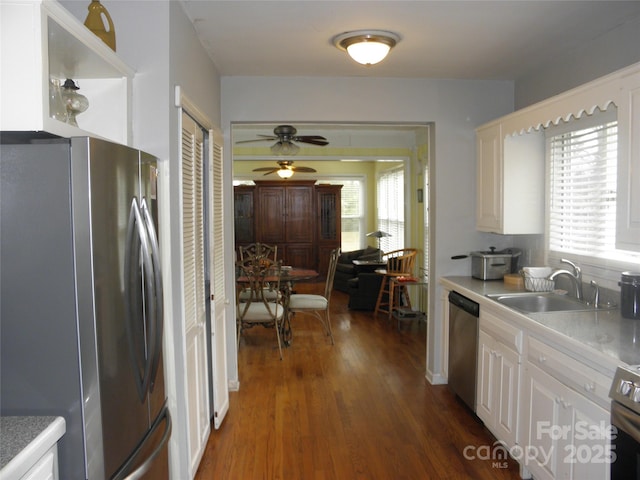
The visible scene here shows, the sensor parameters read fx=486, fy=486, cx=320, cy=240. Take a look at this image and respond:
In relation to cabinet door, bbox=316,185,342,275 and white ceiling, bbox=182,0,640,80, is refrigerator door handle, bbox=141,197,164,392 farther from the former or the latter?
cabinet door, bbox=316,185,342,275

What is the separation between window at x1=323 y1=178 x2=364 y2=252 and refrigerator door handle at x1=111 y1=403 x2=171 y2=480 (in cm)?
823

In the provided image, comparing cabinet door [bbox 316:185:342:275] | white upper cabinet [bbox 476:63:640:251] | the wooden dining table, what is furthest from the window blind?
cabinet door [bbox 316:185:342:275]

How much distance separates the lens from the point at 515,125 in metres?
3.36

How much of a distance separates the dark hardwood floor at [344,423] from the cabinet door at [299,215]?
Result: 4355 mm

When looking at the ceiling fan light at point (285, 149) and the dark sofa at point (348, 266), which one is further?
the dark sofa at point (348, 266)

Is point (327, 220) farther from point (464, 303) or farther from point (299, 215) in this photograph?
point (464, 303)

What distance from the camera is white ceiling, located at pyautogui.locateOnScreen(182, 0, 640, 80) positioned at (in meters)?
2.49

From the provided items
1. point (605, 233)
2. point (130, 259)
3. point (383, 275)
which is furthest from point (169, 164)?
point (383, 275)

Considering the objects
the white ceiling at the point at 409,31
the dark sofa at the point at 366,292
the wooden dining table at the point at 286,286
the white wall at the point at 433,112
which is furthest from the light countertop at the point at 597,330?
the dark sofa at the point at 366,292

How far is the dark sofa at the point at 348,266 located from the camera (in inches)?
330

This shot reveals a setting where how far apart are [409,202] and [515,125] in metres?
3.65

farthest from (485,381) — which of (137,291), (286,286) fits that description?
(286,286)

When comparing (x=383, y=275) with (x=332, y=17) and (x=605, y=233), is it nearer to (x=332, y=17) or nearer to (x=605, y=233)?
(x=605, y=233)

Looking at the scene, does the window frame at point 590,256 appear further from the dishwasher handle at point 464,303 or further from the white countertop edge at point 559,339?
the dishwasher handle at point 464,303
